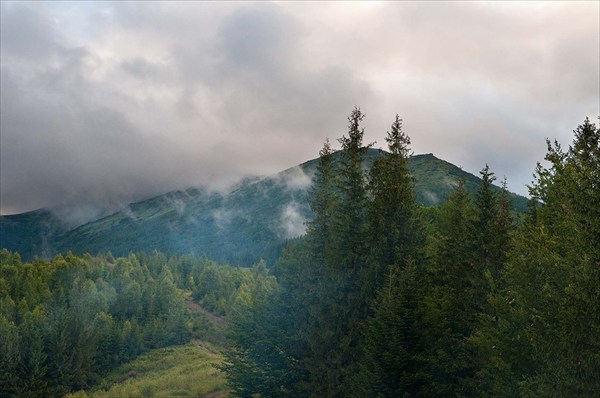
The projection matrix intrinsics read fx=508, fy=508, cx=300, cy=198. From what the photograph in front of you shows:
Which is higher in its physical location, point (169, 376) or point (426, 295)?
point (426, 295)

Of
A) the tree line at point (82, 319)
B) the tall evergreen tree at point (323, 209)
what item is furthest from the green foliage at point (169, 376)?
the tall evergreen tree at point (323, 209)

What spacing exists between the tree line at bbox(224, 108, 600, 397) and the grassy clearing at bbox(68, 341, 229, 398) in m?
16.5

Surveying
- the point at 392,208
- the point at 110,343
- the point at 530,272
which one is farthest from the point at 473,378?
the point at 110,343

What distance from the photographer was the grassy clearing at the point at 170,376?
58.6m

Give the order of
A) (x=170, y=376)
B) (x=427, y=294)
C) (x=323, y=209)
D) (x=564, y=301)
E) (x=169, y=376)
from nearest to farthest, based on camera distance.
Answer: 1. (x=564, y=301)
2. (x=427, y=294)
3. (x=323, y=209)
4. (x=170, y=376)
5. (x=169, y=376)

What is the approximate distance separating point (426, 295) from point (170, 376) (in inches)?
2087

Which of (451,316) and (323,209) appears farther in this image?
(323,209)

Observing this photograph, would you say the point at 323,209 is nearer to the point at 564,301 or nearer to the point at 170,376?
the point at 564,301

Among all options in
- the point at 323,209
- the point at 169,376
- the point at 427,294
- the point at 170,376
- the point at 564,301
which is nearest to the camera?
the point at 564,301

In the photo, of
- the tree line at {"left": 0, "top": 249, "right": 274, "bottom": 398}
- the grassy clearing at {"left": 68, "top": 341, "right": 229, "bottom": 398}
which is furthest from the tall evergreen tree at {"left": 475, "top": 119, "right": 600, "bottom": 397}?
the tree line at {"left": 0, "top": 249, "right": 274, "bottom": 398}

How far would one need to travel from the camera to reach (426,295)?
31219 millimetres

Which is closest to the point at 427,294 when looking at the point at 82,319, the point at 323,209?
the point at 323,209

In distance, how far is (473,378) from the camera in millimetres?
26406

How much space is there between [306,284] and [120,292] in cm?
8970
